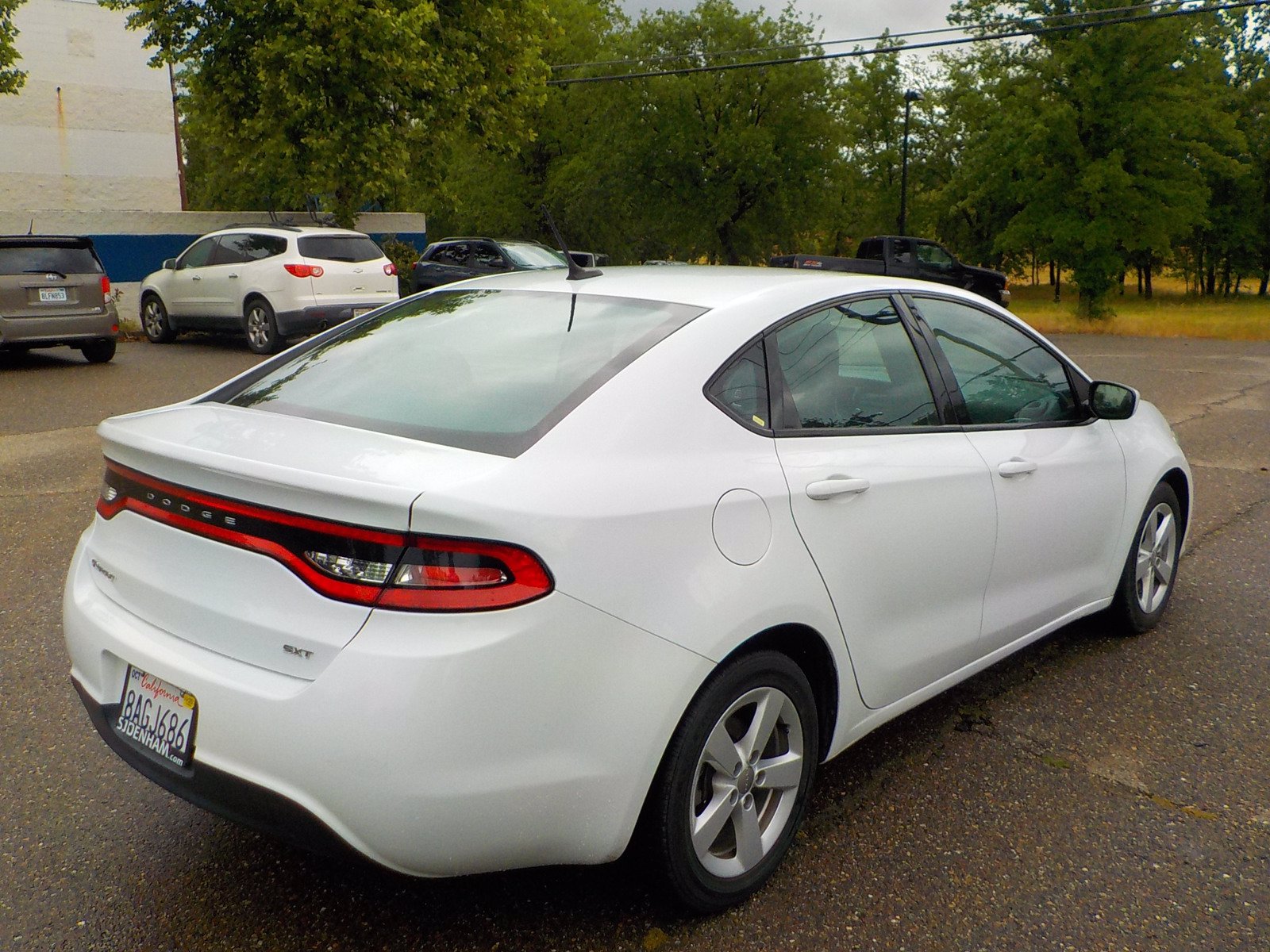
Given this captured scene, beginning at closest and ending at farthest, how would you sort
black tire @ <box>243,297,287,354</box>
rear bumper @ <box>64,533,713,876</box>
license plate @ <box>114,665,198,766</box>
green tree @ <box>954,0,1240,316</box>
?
rear bumper @ <box>64,533,713,876</box>
license plate @ <box>114,665,198,766</box>
black tire @ <box>243,297,287,354</box>
green tree @ <box>954,0,1240,316</box>

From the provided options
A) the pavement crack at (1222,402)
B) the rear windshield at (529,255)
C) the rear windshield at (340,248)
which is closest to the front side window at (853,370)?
the pavement crack at (1222,402)

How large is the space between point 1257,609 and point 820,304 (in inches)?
121

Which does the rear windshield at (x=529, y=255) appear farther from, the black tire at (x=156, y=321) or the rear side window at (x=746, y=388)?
the rear side window at (x=746, y=388)

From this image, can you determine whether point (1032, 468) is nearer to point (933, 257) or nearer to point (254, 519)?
point (254, 519)

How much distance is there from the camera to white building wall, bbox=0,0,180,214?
33.0 metres

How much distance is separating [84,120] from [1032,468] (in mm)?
37030

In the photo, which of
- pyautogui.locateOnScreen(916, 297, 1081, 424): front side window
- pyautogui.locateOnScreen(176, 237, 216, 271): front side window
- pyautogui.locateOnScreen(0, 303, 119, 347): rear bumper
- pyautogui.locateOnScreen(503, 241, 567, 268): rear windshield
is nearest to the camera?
pyautogui.locateOnScreen(916, 297, 1081, 424): front side window

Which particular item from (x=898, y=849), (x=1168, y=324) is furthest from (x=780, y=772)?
(x=1168, y=324)

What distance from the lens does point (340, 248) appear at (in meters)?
15.6

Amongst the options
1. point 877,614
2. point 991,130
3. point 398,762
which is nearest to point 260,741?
point 398,762

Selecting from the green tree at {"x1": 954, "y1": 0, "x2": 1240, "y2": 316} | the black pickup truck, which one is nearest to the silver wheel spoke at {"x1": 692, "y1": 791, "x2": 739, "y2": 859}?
the black pickup truck

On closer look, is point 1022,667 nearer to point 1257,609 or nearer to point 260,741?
point 1257,609

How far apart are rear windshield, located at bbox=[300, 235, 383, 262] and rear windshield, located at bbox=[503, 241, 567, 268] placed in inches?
176

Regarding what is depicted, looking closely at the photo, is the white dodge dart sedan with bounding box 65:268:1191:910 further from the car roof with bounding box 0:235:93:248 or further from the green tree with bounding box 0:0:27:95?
the green tree with bounding box 0:0:27:95
